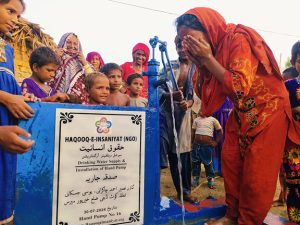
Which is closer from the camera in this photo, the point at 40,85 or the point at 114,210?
the point at 114,210

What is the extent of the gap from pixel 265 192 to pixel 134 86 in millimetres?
2311

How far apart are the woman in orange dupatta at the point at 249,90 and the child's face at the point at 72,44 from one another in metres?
2.29

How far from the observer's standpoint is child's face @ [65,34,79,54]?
394 centimetres

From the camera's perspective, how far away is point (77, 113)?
1748mm

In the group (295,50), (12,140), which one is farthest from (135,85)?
(12,140)

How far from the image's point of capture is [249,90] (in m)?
2.01

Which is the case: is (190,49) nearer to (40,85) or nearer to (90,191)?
(90,191)

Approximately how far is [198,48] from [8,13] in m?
1.28

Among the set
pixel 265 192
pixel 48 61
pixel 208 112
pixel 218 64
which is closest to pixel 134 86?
pixel 48 61

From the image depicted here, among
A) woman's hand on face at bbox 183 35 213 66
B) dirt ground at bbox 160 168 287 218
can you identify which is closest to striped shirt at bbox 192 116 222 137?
dirt ground at bbox 160 168 287 218

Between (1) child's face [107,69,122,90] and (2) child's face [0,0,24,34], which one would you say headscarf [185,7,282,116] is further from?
(1) child's face [107,69,122,90]

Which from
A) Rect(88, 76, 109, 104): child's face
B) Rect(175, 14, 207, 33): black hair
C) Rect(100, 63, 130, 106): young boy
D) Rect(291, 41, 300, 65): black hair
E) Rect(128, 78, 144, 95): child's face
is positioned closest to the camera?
Rect(175, 14, 207, 33): black hair

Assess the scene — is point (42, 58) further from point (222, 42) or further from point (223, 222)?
point (223, 222)

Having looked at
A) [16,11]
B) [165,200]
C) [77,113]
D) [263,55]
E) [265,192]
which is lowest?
[165,200]
